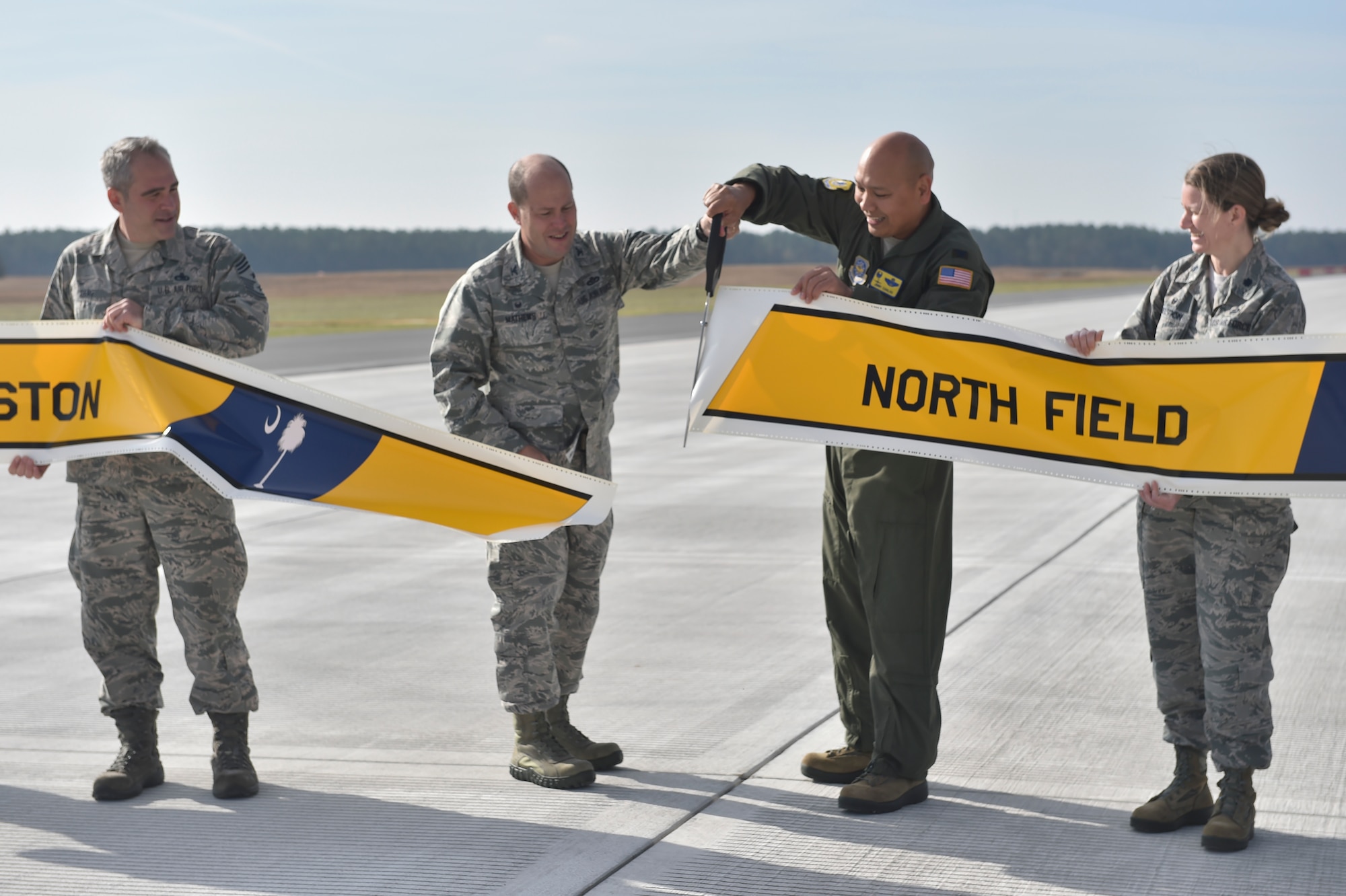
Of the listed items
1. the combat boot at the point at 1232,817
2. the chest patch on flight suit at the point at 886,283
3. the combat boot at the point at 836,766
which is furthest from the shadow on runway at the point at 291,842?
the chest patch on flight suit at the point at 886,283

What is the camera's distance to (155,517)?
4781 mm

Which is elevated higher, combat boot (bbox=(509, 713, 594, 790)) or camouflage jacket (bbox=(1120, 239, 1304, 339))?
camouflage jacket (bbox=(1120, 239, 1304, 339))

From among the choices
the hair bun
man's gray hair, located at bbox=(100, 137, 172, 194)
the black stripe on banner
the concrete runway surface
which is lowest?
the concrete runway surface

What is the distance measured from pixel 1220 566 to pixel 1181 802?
0.77 m

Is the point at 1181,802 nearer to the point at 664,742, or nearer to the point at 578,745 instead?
the point at 664,742

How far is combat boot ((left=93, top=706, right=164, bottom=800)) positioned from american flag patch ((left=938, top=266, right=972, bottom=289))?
9.97 ft

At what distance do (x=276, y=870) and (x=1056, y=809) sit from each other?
2.41 m

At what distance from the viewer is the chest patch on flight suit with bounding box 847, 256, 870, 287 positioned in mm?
4773

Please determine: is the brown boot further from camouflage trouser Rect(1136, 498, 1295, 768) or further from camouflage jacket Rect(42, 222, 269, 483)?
camouflage jacket Rect(42, 222, 269, 483)

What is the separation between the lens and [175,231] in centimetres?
483

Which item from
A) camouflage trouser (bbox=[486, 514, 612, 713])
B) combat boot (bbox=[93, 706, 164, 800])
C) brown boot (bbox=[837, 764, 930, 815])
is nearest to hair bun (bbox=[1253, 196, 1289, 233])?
brown boot (bbox=[837, 764, 930, 815])

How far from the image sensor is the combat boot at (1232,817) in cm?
418

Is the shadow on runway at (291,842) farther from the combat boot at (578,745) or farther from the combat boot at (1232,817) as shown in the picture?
the combat boot at (1232,817)

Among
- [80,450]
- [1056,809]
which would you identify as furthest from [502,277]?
[1056,809]
